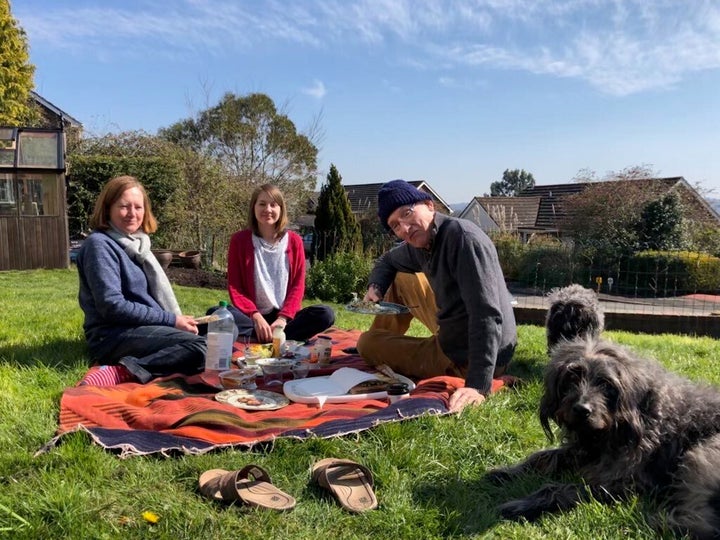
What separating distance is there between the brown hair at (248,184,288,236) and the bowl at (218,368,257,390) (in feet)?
6.36

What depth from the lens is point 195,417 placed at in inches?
124

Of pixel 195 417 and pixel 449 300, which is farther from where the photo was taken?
pixel 449 300

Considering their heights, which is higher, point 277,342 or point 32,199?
point 32,199

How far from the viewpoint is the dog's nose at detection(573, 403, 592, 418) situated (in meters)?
2.27

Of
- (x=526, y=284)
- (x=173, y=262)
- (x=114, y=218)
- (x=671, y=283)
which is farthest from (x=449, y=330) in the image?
(x=173, y=262)

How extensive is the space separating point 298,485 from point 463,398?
1.28 meters

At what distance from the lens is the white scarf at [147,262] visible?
443cm

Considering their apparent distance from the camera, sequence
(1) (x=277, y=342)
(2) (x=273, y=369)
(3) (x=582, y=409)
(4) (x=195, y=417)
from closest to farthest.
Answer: (3) (x=582, y=409) < (4) (x=195, y=417) < (2) (x=273, y=369) < (1) (x=277, y=342)

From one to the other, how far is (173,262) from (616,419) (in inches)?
543

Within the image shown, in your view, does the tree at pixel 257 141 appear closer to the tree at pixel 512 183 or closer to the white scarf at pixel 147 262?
the white scarf at pixel 147 262

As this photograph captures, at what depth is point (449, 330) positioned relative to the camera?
3988mm

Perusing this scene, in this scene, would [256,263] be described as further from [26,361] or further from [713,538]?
[713,538]

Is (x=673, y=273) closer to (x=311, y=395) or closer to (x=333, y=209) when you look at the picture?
(x=333, y=209)

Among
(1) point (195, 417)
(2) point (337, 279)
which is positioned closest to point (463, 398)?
(1) point (195, 417)
